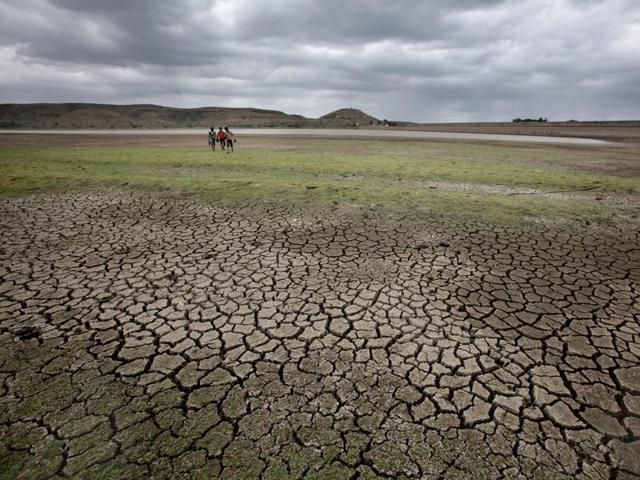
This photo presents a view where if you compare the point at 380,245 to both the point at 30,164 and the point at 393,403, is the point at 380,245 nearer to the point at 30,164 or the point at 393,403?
the point at 393,403

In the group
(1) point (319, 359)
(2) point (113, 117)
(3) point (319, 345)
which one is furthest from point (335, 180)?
(2) point (113, 117)

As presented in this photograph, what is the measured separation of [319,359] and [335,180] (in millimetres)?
10091

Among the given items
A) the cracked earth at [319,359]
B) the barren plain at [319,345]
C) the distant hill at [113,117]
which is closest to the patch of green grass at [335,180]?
the barren plain at [319,345]

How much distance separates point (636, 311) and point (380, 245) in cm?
361

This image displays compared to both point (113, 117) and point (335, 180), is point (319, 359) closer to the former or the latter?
point (335, 180)

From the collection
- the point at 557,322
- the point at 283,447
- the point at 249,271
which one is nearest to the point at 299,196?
the point at 249,271

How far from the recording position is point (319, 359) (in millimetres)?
3406

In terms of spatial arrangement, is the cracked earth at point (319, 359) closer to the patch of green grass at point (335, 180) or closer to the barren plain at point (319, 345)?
the barren plain at point (319, 345)

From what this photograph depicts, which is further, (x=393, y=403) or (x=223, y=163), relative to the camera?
(x=223, y=163)

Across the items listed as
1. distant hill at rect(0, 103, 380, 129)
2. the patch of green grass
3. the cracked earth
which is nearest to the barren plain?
the cracked earth

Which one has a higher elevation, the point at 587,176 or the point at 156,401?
the point at 587,176

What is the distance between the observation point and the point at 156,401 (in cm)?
289

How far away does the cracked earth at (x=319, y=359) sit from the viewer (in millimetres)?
2422

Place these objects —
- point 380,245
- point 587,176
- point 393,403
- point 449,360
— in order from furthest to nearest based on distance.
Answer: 1. point 587,176
2. point 380,245
3. point 449,360
4. point 393,403
